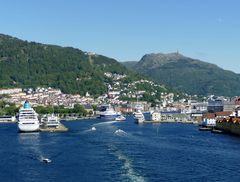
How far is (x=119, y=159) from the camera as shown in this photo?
37844 mm

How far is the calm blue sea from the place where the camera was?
31.9m

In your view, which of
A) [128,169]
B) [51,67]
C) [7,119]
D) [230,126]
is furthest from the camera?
[51,67]

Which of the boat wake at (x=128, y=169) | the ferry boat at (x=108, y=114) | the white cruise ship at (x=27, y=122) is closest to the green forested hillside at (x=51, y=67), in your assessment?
the ferry boat at (x=108, y=114)

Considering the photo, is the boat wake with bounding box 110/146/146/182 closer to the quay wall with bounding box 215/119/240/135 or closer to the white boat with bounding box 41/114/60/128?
the quay wall with bounding box 215/119/240/135

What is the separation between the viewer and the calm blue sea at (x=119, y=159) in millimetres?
31859

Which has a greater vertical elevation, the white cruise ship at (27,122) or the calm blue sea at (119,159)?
the white cruise ship at (27,122)

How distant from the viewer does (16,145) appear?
4850 centimetres

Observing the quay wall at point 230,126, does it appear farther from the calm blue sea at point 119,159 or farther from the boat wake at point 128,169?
the boat wake at point 128,169

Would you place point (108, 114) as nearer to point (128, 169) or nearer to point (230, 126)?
point (230, 126)

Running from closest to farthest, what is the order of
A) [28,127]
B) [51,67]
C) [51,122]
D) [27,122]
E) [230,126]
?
[230,126]
[28,127]
[27,122]
[51,122]
[51,67]

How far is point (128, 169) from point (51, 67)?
5205 inches

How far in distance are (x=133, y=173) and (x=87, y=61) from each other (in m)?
144

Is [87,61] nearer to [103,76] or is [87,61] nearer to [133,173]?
[103,76]

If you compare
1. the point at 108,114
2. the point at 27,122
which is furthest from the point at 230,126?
the point at 108,114
